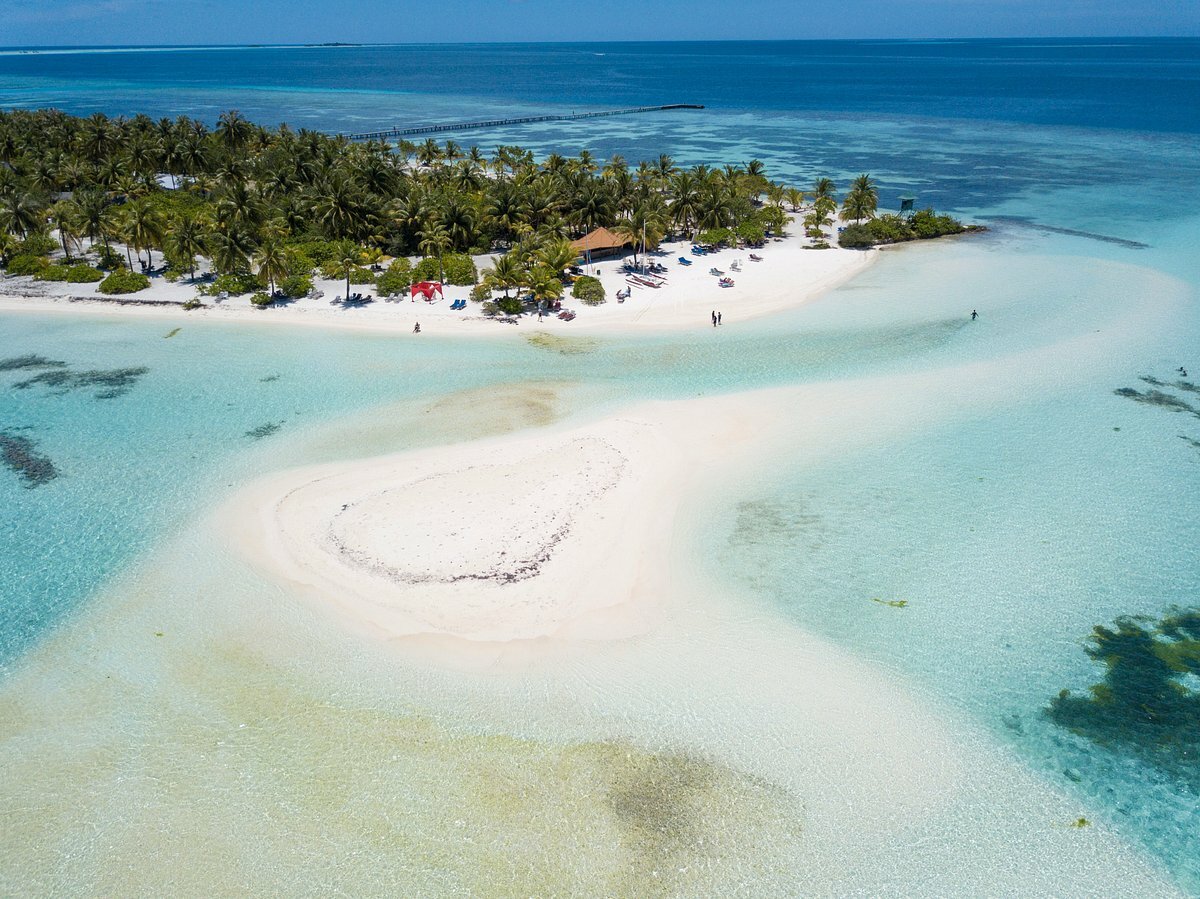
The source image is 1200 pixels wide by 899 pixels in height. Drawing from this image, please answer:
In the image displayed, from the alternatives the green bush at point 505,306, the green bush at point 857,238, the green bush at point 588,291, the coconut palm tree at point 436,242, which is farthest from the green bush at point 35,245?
the green bush at point 857,238

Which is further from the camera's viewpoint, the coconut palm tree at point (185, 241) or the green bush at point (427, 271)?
the green bush at point (427, 271)

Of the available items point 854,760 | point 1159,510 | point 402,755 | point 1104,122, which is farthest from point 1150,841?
point 1104,122

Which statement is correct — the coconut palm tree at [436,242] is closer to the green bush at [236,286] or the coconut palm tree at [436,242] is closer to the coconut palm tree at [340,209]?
the coconut palm tree at [340,209]

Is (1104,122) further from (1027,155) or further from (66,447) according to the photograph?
(66,447)

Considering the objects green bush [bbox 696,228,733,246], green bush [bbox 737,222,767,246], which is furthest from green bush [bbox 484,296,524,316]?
green bush [bbox 737,222,767,246]

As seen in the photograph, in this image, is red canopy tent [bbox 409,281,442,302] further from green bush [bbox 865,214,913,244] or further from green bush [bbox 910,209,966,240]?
green bush [bbox 910,209,966,240]
